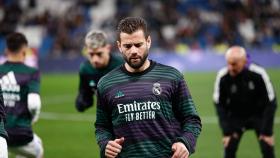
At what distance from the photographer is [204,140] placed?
47.2 feet

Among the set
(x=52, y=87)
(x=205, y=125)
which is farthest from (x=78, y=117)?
(x=52, y=87)

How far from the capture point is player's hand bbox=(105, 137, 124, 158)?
5.70 meters

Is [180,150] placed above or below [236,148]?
above

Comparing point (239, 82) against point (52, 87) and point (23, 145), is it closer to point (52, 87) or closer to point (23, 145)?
point (23, 145)

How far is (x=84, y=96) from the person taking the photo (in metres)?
9.80

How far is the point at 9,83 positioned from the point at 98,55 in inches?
60.2

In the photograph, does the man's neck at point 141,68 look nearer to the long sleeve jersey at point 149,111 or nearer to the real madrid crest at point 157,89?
the long sleeve jersey at point 149,111

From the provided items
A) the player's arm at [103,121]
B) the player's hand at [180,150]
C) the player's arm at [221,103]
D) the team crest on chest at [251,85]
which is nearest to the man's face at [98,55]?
the player's arm at [221,103]

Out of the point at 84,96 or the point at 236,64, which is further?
the point at 84,96

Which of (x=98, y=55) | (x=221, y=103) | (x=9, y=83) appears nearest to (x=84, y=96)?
(x=98, y=55)

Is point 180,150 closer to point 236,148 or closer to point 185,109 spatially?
point 185,109

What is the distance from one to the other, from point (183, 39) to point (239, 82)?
24405 mm

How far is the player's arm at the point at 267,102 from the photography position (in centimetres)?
963

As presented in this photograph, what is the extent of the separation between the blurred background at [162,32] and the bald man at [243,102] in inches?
438
